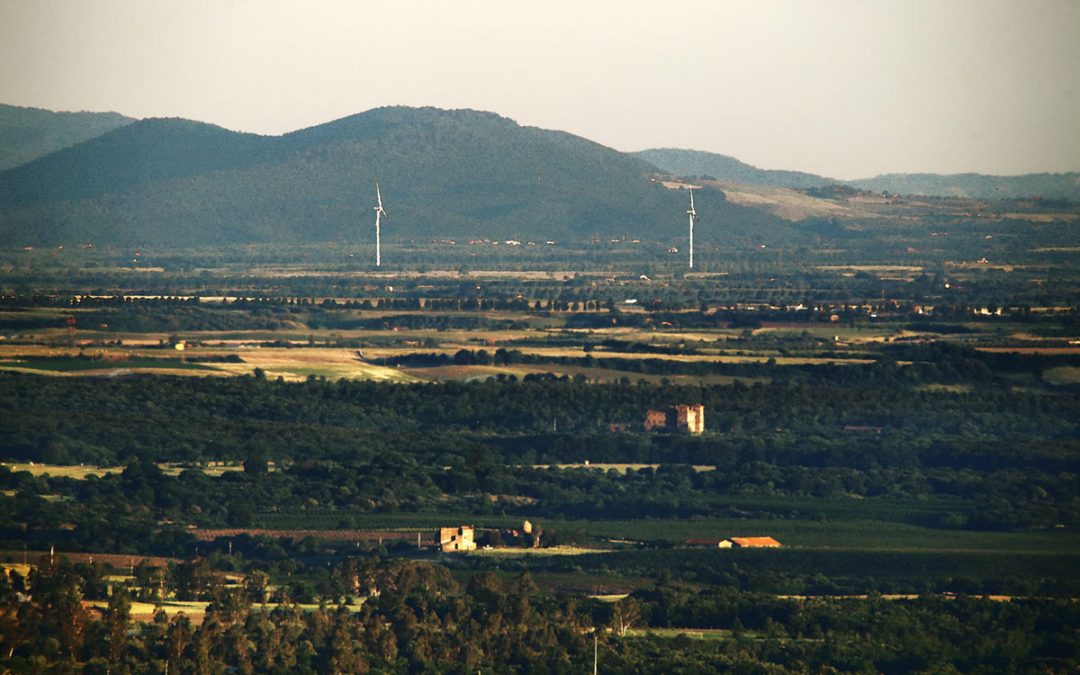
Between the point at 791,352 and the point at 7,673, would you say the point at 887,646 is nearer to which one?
the point at 7,673

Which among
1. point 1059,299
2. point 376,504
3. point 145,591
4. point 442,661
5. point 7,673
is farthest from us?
point 1059,299

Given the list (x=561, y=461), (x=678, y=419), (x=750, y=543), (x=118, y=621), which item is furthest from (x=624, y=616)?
(x=678, y=419)

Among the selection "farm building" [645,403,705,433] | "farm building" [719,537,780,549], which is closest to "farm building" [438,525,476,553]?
"farm building" [719,537,780,549]

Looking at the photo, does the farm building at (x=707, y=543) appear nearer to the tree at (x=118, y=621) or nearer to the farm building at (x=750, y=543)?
the farm building at (x=750, y=543)

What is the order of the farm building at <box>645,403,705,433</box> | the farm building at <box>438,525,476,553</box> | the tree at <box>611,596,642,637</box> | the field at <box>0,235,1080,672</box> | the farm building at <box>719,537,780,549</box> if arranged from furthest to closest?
the farm building at <box>645,403,705,433</box> < the farm building at <box>719,537,780,549</box> < the farm building at <box>438,525,476,553</box> < the field at <box>0,235,1080,672</box> < the tree at <box>611,596,642,637</box>

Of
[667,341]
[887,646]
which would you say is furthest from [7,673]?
[667,341]

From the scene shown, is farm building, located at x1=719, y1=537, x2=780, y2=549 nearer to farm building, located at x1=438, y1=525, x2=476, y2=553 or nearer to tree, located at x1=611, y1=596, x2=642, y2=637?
farm building, located at x1=438, y1=525, x2=476, y2=553

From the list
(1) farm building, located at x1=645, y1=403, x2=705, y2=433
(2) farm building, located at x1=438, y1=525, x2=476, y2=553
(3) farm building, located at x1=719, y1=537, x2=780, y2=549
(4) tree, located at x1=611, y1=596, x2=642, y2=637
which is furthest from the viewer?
(1) farm building, located at x1=645, y1=403, x2=705, y2=433

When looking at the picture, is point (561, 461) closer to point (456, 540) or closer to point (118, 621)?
point (456, 540)
